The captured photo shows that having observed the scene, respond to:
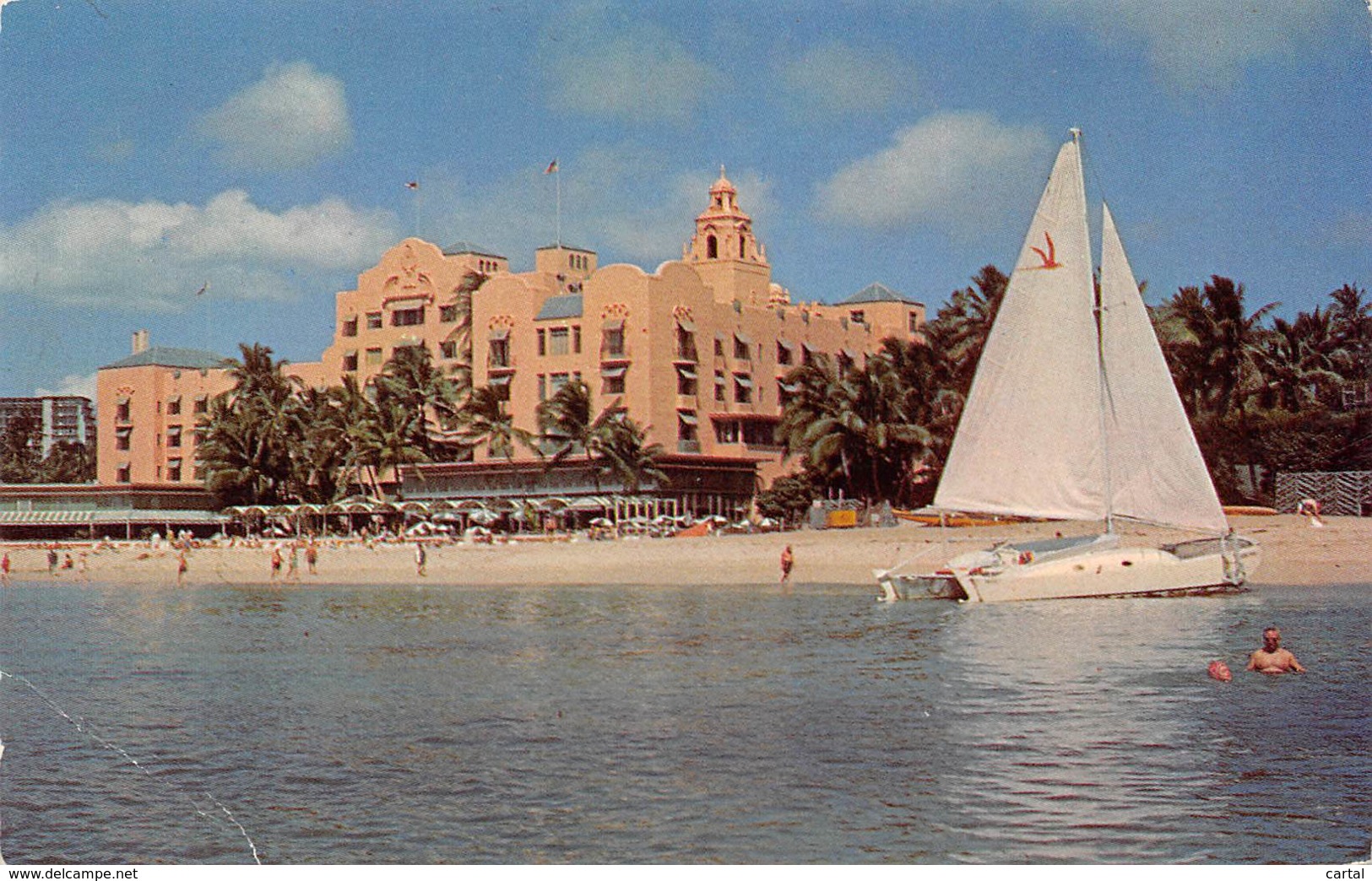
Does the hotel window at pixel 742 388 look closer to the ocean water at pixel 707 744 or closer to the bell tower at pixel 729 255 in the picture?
the bell tower at pixel 729 255

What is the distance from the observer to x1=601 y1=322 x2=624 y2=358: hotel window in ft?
300

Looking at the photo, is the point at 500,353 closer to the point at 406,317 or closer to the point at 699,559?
the point at 406,317

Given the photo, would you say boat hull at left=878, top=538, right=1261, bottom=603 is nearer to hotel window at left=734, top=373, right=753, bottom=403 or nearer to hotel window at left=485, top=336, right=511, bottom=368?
hotel window at left=734, top=373, right=753, bottom=403

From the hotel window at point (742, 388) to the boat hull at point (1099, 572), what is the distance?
49647mm

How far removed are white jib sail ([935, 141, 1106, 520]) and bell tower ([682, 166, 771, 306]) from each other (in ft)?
196

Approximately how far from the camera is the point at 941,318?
9075 centimetres

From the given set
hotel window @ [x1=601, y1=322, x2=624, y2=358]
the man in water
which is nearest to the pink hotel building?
hotel window @ [x1=601, y1=322, x2=624, y2=358]

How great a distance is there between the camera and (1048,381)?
4422cm

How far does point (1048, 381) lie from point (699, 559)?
26.8m

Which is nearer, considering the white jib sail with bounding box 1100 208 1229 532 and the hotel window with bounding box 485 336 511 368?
the white jib sail with bounding box 1100 208 1229 532
